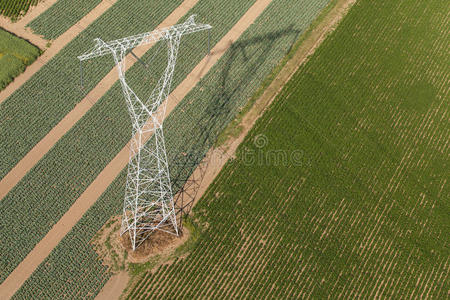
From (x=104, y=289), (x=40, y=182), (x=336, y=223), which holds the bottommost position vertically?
(x=336, y=223)

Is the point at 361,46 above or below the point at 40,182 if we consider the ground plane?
below

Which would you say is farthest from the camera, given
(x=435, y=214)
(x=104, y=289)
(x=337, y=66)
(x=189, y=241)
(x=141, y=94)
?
(x=337, y=66)

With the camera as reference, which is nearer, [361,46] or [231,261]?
[231,261]

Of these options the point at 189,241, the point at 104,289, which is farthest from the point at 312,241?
the point at 104,289

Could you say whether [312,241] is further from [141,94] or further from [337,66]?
[141,94]

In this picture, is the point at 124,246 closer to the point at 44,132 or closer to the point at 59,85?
the point at 44,132

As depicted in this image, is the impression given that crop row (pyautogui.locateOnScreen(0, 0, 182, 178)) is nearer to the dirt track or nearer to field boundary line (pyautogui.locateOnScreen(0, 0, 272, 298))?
field boundary line (pyautogui.locateOnScreen(0, 0, 272, 298))

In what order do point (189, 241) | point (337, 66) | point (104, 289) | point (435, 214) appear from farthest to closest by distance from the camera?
point (337, 66) < point (435, 214) < point (189, 241) < point (104, 289)

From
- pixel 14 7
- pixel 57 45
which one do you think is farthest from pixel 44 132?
pixel 14 7

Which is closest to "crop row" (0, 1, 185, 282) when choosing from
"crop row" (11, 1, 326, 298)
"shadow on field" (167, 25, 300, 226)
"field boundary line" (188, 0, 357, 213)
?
"crop row" (11, 1, 326, 298)
